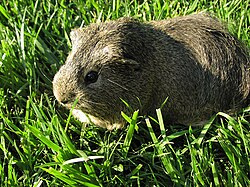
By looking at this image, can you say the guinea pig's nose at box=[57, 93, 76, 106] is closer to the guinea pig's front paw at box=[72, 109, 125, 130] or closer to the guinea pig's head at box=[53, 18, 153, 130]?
the guinea pig's head at box=[53, 18, 153, 130]

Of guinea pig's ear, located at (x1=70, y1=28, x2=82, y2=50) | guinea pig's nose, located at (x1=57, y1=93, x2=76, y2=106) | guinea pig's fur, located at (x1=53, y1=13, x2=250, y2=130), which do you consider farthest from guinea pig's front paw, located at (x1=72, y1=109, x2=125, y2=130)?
guinea pig's ear, located at (x1=70, y1=28, x2=82, y2=50)

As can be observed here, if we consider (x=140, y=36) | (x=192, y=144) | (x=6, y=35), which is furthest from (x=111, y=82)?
(x=6, y=35)

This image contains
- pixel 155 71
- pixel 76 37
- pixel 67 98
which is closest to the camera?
pixel 67 98

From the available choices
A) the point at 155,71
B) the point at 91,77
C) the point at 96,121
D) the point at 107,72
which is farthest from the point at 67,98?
the point at 155,71

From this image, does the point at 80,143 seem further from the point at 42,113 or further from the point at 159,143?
the point at 159,143

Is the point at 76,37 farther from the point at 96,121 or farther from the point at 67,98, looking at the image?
the point at 96,121

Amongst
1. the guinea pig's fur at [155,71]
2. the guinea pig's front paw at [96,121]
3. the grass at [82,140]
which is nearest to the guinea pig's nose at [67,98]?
the guinea pig's fur at [155,71]

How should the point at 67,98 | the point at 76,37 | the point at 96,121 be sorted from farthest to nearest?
the point at 96,121 → the point at 76,37 → the point at 67,98

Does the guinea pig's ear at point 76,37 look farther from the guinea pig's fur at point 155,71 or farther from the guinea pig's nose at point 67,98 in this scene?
the guinea pig's nose at point 67,98
